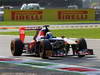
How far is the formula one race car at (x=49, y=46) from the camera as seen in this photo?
12094 millimetres

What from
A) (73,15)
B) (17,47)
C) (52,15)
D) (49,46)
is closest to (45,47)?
(49,46)

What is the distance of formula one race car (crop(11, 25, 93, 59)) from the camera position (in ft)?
39.7

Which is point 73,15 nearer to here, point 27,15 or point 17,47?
point 27,15

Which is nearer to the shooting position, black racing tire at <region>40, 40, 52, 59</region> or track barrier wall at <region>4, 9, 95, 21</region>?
black racing tire at <region>40, 40, 52, 59</region>

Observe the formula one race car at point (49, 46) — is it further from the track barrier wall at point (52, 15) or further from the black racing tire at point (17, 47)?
the track barrier wall at point (52, 15)

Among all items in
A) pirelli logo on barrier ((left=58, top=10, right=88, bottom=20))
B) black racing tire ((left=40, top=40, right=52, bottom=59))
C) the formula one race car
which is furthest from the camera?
pirelli logo on barrier ((left=58, top=10, right=88, bottom=20))

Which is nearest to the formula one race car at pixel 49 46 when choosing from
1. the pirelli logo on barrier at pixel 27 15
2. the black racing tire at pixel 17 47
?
the black racing tire at pixel 17 47

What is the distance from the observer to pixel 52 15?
42844 millimetres

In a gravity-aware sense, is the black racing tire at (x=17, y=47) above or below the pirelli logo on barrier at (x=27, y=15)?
above

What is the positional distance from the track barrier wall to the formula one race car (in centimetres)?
2883

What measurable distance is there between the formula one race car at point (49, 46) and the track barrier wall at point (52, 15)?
28826 mm

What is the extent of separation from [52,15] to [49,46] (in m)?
30.9

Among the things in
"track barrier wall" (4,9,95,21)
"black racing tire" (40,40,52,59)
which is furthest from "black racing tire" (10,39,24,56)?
"track barrier wall" (4,9,95,21)

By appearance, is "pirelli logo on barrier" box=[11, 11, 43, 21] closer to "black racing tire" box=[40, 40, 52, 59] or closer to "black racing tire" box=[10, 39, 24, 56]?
"black racing tire" box=[10, 39, 24, 56]
